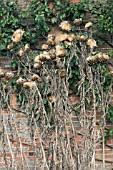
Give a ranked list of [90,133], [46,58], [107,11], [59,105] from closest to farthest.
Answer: [46,58] → [59,105] → [90,133] → [107,11]

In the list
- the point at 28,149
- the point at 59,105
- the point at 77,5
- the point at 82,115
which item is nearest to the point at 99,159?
the point at 28,149

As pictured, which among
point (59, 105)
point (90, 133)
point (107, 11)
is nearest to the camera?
point (59, 105)

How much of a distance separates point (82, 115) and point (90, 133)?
17cm

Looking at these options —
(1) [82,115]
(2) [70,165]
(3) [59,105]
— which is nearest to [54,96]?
(3) [59,105]

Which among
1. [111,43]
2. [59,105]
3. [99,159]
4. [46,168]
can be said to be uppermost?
[111,43]

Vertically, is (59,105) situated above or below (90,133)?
above

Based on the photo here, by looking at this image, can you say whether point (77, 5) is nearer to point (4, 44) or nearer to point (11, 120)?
point (4, 44)

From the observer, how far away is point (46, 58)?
2.80 meters

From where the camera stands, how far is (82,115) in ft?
10.9

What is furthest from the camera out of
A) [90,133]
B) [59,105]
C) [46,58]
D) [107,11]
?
[107,11]

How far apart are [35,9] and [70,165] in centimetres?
188

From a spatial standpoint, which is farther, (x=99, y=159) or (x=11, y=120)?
(x=99, y=159)

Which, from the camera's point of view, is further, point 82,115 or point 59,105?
point 82,115

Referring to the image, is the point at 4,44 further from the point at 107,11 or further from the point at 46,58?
the point at 46,58
